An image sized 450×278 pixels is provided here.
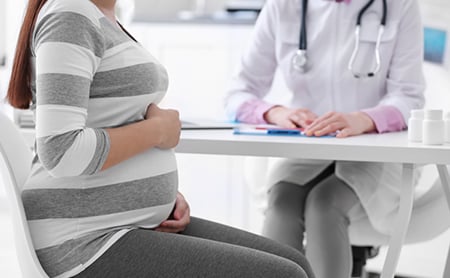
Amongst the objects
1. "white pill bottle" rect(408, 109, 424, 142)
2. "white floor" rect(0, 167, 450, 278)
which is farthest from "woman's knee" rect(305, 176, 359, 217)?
"white floor" rect(0, 167, 450, 278)

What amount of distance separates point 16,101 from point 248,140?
0.40 meters

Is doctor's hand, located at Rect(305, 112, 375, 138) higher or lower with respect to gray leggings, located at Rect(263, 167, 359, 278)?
higher

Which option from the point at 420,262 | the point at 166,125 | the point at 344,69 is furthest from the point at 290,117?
the point at 420,262

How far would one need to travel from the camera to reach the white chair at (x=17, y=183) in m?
1.15

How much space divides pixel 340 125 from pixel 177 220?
40 centimetres

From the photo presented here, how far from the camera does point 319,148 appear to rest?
4.41 ft

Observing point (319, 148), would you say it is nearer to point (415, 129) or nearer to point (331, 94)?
point (415, 129)

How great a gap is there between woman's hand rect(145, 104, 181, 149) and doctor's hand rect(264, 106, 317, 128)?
1.34ft

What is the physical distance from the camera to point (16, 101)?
1271 millimetres

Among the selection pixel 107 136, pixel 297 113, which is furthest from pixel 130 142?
pixel 297 113

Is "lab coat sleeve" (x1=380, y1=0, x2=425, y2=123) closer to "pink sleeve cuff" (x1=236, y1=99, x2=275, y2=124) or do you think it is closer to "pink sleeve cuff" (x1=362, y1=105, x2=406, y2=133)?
"pink sleeve cuff" (x1=362, y1=105, x2=406, y2=133)

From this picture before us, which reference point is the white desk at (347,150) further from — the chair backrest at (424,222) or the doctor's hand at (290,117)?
the chair backrest at (424,222)

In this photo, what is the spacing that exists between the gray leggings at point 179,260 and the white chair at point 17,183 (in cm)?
8

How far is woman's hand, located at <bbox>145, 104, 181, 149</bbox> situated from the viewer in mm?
1249
